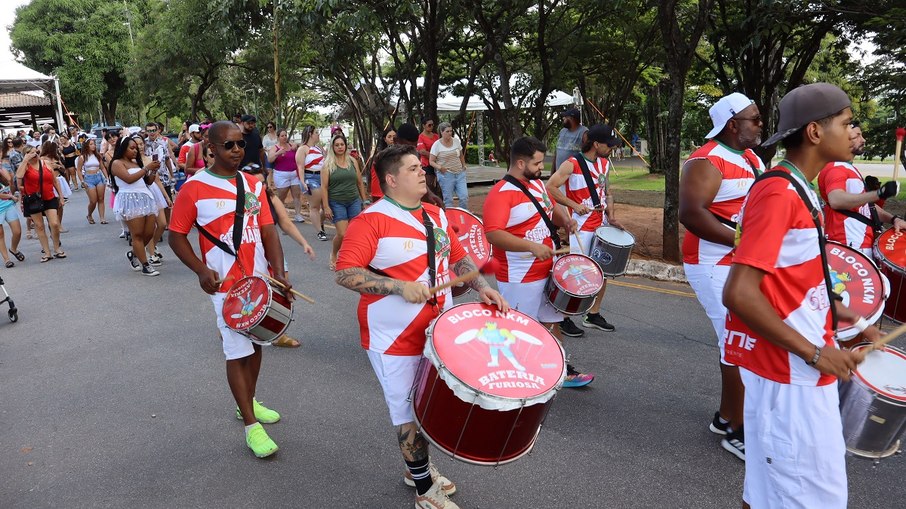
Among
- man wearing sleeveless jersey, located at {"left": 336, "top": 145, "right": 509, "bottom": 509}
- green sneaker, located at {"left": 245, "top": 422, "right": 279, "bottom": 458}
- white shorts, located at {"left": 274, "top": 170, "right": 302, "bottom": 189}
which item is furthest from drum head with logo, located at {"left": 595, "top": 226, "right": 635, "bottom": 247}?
white shorts, located at {"left": 274, "top": 170, "right": 302, "bottom": 189}

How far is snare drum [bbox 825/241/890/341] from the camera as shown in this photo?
3260 mm

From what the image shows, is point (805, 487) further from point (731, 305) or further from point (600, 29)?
point (600, 29)

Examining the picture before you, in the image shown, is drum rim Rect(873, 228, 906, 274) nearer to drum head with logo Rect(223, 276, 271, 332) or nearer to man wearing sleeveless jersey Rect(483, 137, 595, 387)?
man wearing sleeveless jersey Rect(483, 137, 595, 387)

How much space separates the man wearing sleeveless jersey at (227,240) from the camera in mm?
4031

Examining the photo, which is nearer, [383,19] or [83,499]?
[83,499]

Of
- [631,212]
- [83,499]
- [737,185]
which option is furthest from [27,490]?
[631,212]

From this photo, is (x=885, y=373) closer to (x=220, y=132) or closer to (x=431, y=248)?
(x=431, y=248)

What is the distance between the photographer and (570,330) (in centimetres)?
618

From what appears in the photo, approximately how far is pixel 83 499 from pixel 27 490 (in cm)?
40

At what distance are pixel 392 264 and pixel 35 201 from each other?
32.9 ft

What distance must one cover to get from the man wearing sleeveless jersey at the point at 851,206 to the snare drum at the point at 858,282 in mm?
1686

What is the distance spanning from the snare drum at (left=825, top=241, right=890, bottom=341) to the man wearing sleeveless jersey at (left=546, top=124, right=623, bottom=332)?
2583mm

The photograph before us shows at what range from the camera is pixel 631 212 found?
13.4m

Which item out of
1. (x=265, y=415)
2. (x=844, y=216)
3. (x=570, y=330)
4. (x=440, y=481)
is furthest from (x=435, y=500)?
(x=844, y=216)
